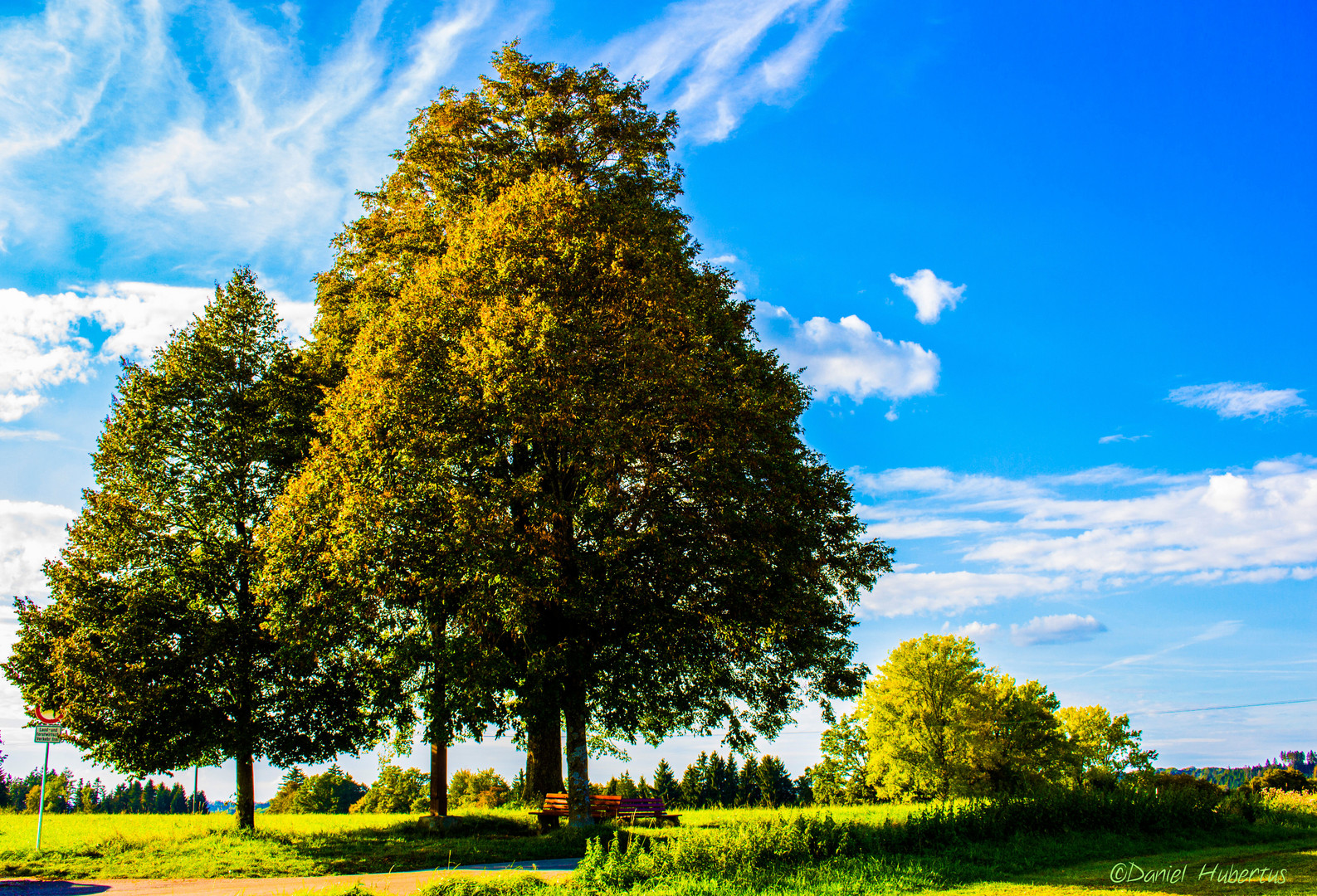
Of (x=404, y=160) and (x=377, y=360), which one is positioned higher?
(x=404, y=160)

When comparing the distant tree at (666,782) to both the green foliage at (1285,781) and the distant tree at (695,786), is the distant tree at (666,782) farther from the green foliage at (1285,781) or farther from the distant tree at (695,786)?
the green foliage at (1285,781)

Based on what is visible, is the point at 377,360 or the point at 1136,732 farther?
the point at 1136,732

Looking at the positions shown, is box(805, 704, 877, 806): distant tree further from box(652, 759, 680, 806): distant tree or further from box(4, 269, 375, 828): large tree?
box(4, 269, 375, 828): large tree

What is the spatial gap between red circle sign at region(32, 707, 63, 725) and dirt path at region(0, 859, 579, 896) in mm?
6997

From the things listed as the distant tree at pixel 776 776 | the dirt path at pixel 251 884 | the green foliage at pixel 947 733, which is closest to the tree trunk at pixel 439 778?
the dirt path at pixel 251 884

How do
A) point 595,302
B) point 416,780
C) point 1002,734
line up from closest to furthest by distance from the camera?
point 595,302, point 1002,734, point 416,780

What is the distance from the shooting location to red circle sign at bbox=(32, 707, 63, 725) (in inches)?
830

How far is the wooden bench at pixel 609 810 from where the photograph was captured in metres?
19.9

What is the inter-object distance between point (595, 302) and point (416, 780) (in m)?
43.2

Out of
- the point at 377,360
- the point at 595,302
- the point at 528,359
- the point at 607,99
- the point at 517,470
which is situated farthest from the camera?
the point at 607,99

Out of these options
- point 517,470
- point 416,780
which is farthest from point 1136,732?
point 517,470

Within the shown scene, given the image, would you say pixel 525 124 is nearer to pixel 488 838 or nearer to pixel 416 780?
pixel 488 838

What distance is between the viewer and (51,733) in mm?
20922

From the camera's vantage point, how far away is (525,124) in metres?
25.3
